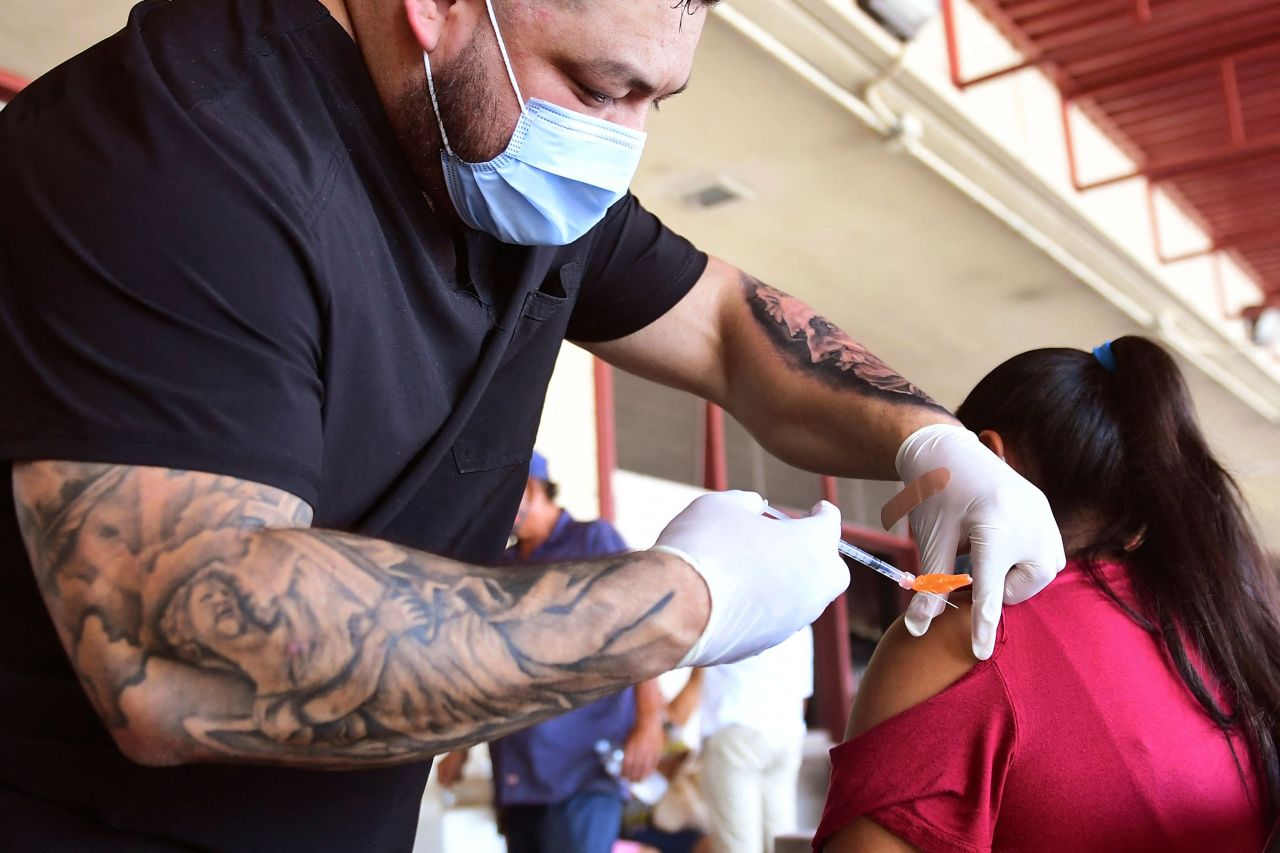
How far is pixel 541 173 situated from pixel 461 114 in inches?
4.1

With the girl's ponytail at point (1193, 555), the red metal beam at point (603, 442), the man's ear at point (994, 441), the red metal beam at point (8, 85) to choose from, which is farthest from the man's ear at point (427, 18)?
the red metal beam at point (603, 442)

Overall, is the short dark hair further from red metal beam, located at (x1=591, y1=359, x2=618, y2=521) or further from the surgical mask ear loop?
the surgical mask ear loop

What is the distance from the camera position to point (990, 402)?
160 centimetres

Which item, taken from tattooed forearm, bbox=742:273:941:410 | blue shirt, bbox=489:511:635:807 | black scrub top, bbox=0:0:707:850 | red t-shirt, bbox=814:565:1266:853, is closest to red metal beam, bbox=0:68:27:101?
blue shirt, bbox=489:511:635:807

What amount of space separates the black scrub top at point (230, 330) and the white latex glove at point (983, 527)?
0.49 m

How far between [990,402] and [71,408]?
1.14m

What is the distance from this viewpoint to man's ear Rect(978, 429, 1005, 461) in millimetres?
1540

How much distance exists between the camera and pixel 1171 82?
19.1 ft

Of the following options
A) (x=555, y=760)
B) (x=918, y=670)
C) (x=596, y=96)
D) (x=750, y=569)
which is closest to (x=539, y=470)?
(x=555, y=760)

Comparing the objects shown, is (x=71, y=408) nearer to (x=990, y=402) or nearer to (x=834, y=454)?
(x=834, y=454)

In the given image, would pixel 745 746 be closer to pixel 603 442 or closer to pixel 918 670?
pixel 603 442

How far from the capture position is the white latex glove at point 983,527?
1269 mm

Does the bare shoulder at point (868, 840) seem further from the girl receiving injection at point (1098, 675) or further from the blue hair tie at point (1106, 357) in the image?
the blue hair tie at point (1106, 357)

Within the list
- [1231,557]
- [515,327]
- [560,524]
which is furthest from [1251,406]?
[515,327]
